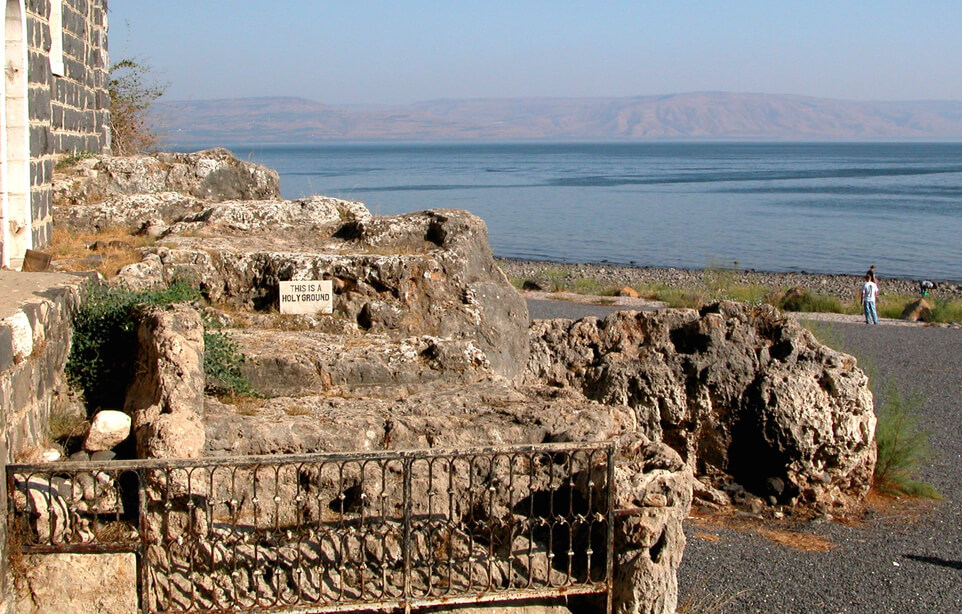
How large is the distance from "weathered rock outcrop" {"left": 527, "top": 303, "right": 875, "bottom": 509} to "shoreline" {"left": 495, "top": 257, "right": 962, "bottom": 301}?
20.7 metres

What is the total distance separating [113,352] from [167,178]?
19.2 feet

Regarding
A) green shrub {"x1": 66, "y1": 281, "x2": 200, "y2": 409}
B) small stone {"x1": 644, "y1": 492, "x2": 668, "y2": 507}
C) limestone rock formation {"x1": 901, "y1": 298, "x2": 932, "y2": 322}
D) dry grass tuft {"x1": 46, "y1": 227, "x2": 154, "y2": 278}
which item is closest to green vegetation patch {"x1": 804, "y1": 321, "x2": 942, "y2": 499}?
small stone {"x1": 644, "y1": 492, "x2": 668, "y2": 507}

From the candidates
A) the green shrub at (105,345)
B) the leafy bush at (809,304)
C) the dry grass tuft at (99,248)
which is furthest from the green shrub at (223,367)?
the leafy bush at (809,304)

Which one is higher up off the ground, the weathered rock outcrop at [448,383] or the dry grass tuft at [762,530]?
the weathered rock outcrop at [448,383]

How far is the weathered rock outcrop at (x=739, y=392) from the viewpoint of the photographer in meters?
8.23

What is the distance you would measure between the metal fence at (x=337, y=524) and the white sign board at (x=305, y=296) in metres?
2.66

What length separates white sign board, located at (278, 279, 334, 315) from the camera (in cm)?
751

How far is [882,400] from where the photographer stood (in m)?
13.1

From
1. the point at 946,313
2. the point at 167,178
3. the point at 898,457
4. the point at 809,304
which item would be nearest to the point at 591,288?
the point at 809,304

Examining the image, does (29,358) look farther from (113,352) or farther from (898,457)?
A: (898,457)

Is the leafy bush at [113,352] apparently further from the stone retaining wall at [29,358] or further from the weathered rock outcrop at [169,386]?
the weathered rock outcrop at [169,386]

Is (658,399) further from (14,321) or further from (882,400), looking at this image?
(882,400)

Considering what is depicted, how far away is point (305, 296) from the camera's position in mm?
7512

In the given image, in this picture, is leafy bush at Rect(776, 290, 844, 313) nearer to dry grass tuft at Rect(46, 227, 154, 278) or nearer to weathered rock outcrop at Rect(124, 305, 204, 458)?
dry grass tuft at Rect(46, 227, 154, 278)
